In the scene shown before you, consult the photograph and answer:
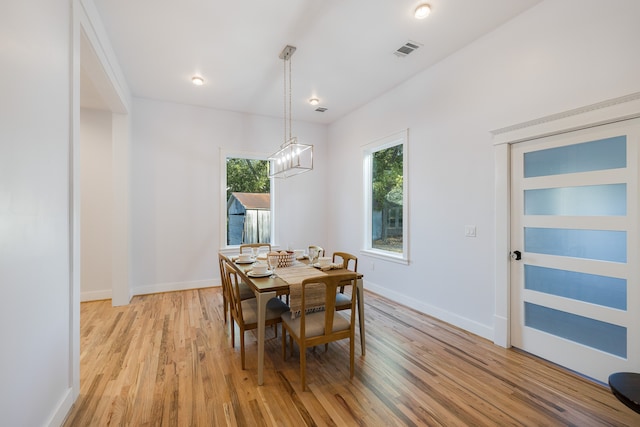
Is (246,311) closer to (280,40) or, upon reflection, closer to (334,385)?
(334,385)

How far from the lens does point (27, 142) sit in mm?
1472

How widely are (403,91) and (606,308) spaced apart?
3289mm

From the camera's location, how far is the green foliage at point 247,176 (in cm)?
541

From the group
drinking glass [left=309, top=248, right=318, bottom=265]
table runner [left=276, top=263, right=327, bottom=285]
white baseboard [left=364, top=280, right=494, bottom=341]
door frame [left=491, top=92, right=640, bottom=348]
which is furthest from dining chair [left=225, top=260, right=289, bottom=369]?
door frame [left=491, top=92, right=640, bottom=348]

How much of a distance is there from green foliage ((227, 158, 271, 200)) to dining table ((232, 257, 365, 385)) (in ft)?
8.12

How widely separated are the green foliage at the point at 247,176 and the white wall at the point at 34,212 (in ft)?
11.2

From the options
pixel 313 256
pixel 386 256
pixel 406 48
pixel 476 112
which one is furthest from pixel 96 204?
pixel 476 112

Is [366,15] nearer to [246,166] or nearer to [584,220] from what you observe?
[584,220]

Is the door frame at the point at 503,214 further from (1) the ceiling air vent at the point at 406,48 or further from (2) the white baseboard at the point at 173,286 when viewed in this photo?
(2) the white baseboard at the point at 173,286

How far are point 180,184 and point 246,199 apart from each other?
1189 millimetres

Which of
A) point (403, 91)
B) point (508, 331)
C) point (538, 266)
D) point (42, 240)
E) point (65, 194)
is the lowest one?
point (508, 331)

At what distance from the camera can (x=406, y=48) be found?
3.24 meters

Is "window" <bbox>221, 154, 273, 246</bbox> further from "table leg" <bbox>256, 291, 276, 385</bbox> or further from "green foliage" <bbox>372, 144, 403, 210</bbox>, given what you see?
"table leg" <bbox>256, 291, 276, 385</bbox>

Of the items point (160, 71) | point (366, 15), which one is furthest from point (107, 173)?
point (366, 15)
